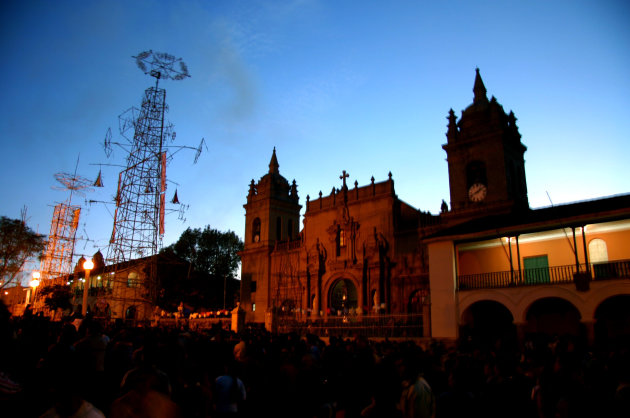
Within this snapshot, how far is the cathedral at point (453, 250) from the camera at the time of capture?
71.9ft

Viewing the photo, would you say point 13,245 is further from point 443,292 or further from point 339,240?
point 443,292

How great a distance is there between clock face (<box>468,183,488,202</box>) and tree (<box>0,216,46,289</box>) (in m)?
36.2

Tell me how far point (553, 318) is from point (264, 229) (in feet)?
92.8

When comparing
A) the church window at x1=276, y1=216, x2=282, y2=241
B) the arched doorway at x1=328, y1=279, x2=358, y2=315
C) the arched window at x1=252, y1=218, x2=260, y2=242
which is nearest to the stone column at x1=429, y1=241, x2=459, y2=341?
the arched doorway at x1=328, y1=279, x2=358, y2=315

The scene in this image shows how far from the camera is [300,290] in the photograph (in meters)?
40.4

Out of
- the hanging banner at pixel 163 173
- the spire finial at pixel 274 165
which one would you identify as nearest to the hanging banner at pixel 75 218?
the spire finial at pixel 274 165

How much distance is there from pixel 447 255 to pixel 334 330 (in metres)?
7.78

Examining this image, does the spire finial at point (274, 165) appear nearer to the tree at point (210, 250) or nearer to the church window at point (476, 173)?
the tree at point (210, 250)

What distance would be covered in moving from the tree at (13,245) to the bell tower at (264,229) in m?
18.6

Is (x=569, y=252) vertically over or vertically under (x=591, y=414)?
over

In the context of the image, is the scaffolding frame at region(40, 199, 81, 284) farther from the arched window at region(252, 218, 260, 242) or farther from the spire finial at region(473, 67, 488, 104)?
the spire finial at region(473, 67, 488, 104)

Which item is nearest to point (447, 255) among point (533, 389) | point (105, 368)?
point (533, 389)

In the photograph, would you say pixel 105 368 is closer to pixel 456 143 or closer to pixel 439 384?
pixel 439 384

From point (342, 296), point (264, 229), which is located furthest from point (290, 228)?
point (342, 296)
